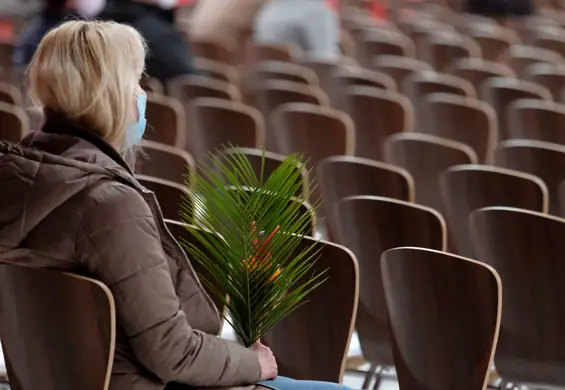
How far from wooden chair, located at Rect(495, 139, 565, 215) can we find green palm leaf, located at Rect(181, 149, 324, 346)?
1598 mm

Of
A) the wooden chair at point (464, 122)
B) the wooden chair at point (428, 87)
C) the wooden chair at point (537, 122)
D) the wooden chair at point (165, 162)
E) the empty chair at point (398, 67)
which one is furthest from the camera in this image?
the empty chair at point (398, 67)

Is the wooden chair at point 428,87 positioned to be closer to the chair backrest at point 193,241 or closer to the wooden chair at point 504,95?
the wooden chair at point 504,95

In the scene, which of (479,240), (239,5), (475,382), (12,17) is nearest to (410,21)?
(239,5)

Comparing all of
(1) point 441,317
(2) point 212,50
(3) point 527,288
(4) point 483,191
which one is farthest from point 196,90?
(1) point 441,317

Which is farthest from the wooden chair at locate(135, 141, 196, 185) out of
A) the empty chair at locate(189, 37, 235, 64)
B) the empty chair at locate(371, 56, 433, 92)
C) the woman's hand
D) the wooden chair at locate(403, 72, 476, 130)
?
the empty chair at locate(189, 37, 235, 64)

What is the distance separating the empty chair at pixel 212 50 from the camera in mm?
6785

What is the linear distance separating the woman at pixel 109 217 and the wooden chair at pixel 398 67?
397 centimetres

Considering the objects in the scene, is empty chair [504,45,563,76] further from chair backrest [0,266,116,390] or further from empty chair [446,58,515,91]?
chair backrest [0,266,116,390]

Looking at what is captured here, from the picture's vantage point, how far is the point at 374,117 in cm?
494

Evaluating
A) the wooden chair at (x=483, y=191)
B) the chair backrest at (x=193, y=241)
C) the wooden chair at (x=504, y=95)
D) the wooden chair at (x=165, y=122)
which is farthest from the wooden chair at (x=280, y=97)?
the chair backrest at (x=193, y=241)

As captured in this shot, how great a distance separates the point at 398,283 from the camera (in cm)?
254

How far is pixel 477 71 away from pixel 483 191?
283 cm

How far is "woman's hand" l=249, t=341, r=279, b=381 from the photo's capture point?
89.4 inches

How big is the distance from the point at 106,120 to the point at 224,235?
0.36 m
